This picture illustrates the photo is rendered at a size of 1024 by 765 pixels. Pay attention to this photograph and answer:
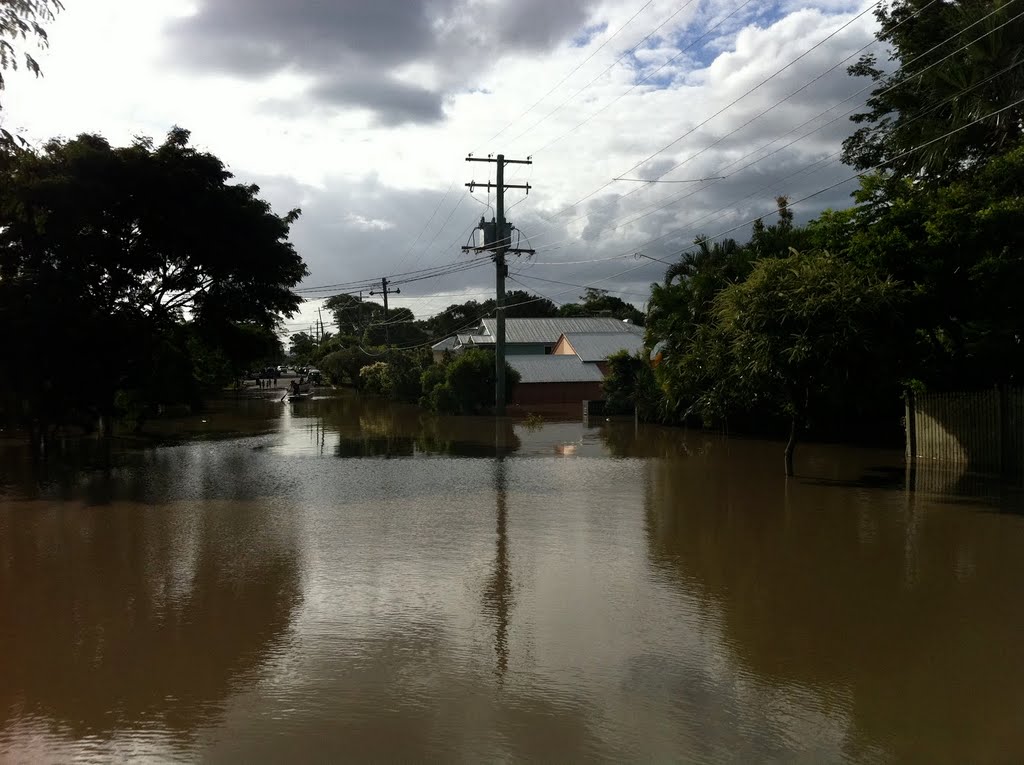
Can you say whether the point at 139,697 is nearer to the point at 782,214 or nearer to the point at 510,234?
the point at 510,234

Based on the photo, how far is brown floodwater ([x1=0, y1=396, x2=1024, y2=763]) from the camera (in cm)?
584

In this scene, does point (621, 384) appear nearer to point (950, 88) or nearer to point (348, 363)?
point (950, 88)

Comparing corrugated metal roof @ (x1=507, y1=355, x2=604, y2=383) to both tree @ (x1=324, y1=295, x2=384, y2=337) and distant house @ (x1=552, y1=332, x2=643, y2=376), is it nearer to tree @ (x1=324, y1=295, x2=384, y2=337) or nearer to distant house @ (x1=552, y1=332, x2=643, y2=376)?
distant house @ (x1=552, y1=332, x2=643, y2=376)

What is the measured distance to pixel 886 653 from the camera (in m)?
7.31

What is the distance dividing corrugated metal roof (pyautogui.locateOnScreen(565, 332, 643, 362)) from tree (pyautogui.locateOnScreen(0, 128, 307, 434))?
2795cm

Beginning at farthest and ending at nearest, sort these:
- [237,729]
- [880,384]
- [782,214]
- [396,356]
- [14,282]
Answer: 1. [396,356]
2. [782,214]
3. [14,282]
4. [880,384]
5. [237,729]

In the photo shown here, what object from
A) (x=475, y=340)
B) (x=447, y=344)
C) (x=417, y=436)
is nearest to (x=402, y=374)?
(x=475, y=340)

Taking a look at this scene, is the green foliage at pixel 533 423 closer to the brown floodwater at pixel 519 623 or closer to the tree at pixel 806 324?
the brown floodwater at pixel 519 623

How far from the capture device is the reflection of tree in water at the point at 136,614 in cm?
650

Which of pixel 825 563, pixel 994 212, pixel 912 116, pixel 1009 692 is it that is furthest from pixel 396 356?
pixel 1009 692

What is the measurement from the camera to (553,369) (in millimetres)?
50719

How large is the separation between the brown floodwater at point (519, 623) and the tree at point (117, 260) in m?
6.27

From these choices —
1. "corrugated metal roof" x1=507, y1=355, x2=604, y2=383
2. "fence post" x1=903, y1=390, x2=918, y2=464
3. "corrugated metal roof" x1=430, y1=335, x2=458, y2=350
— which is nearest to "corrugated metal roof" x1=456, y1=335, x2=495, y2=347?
"corrugated metal roof" x1=430, y1=335, x2=458, y2=350

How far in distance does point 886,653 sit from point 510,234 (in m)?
33.3
